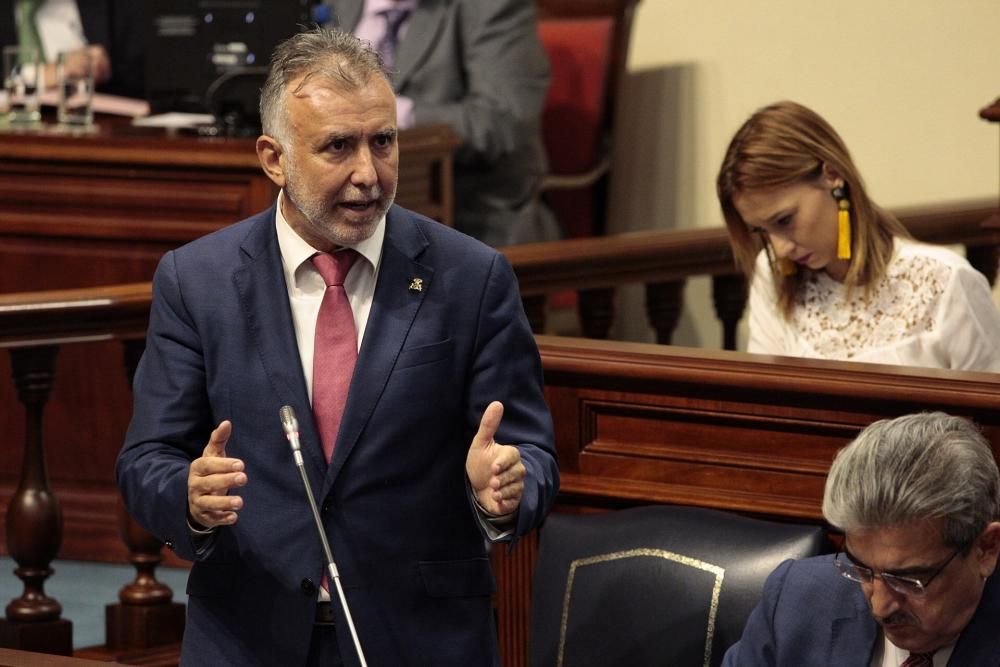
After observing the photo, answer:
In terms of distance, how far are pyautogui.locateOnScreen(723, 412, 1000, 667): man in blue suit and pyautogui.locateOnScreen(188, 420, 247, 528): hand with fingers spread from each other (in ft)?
2.39

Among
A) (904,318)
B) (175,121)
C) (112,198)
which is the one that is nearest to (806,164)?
(904,318)

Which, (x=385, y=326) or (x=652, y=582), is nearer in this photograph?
(x=385, y=326)

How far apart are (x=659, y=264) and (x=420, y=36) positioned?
5.08 feet

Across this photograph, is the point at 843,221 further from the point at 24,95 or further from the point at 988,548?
the point at 24,95

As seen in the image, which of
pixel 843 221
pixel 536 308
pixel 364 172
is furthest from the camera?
pixel 536 308

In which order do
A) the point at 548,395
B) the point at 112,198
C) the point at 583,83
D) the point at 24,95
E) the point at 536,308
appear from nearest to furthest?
the point at 548,395 → the point at 536,308 → the point at 112,198 → the point at 24,95 → the point at 583,83

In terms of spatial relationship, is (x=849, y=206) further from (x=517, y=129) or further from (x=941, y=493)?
(x=517, y=129)

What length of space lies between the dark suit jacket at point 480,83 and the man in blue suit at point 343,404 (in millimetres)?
3169

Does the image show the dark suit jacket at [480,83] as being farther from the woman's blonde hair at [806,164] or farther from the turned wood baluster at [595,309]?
the woman's blonde hair at [806,164]

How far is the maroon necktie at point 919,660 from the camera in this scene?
2359 mm

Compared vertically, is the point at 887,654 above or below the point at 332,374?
below

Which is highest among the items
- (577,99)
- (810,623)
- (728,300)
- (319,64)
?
(319,64)

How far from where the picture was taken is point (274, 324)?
2.37m

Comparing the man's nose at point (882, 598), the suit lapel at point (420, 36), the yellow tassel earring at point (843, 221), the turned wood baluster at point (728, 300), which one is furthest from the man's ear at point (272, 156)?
the suit lapel at point (420, 36)
